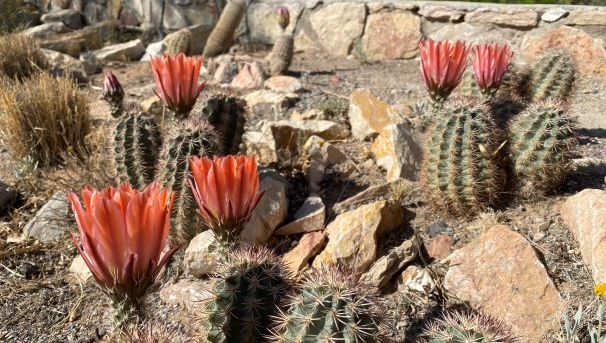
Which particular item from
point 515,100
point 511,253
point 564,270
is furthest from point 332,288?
point 515,100

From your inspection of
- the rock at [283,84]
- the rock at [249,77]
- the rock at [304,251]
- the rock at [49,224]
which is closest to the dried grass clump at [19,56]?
the rock at [249,77]

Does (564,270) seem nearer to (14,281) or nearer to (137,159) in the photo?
(137,159)

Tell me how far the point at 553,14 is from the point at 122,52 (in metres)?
5.32

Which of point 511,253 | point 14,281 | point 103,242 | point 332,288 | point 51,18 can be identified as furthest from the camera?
point 51,18

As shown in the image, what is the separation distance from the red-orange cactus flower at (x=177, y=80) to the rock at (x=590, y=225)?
1.95 metres

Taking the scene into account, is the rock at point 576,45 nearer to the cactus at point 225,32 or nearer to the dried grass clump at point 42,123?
the cactus at point 225,32

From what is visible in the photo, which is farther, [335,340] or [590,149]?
[590,149]

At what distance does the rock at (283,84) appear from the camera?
17.5 ft

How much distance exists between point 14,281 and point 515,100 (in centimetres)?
287

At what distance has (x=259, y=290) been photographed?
1712 millimetres

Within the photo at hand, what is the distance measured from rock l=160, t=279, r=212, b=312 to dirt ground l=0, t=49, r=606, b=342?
4 cm

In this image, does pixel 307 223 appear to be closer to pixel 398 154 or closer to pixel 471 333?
pixel 398 154

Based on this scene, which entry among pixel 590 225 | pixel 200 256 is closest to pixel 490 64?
pixel 590 225

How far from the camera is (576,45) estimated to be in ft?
17.9
